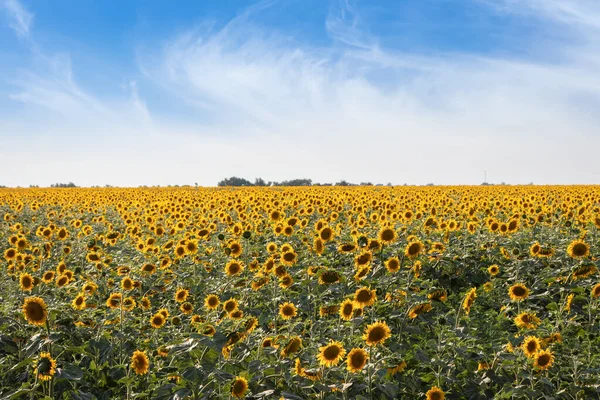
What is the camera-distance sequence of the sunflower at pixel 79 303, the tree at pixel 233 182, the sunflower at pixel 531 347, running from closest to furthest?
the sunflower at pixel 531 347
the sunflower at pixel 79 303
the tree at pixel 233 182

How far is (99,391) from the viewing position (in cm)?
539

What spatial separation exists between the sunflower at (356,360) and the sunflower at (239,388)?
85 cm

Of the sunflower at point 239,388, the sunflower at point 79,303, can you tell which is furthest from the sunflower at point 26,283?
the sunflower at point 239,388

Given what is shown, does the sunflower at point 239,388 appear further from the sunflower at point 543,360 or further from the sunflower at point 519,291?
the sunflower at point 519,291

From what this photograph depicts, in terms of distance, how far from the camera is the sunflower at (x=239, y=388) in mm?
4406

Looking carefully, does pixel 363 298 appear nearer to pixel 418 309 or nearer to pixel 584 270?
pixel 418 309

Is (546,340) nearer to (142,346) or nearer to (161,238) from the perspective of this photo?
(142,346)

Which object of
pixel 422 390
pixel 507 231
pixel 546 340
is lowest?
pixel 422 390

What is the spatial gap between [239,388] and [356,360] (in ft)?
3.22

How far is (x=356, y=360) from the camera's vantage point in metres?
4.48

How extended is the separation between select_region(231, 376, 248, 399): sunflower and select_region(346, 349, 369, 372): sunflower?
33.7 inches

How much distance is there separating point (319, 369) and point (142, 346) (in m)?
1.98

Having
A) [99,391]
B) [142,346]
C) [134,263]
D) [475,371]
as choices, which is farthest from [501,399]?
[134,263]

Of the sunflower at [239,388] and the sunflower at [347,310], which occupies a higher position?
the sunflower at [347,310]
